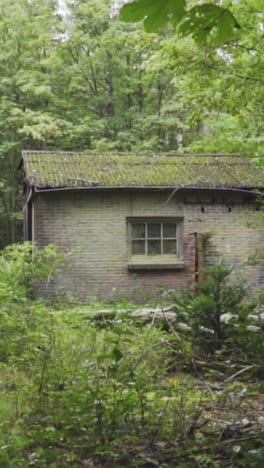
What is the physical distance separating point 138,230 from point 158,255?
32.5 inches

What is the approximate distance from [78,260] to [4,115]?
11031 millimetres

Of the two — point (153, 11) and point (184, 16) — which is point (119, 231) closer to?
point (184, 16)

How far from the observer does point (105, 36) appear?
2225cm

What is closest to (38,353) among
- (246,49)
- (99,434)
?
(99,434)

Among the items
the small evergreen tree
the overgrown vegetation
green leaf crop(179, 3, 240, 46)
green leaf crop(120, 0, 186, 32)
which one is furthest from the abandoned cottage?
green leaf crop(120, 0, 186, 32)

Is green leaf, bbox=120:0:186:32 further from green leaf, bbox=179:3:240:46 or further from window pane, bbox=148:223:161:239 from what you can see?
window pane, bbox=148:223:161:239

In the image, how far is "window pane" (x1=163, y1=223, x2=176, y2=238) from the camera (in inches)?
545

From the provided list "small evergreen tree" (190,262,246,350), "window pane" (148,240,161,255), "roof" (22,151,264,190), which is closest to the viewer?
"small evergreen tree" (190,262,246,350)

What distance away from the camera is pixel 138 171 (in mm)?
13883

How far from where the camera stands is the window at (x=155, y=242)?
1359 cm

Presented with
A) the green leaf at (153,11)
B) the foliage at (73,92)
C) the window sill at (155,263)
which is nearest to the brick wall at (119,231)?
the window sill at (155,263)

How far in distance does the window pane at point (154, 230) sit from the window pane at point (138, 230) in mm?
186

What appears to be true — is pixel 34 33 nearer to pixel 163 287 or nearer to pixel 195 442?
pixel 163 287

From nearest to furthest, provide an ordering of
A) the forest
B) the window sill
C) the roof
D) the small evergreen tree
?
the forest, the small evergreen tree, the roof, the window sill
